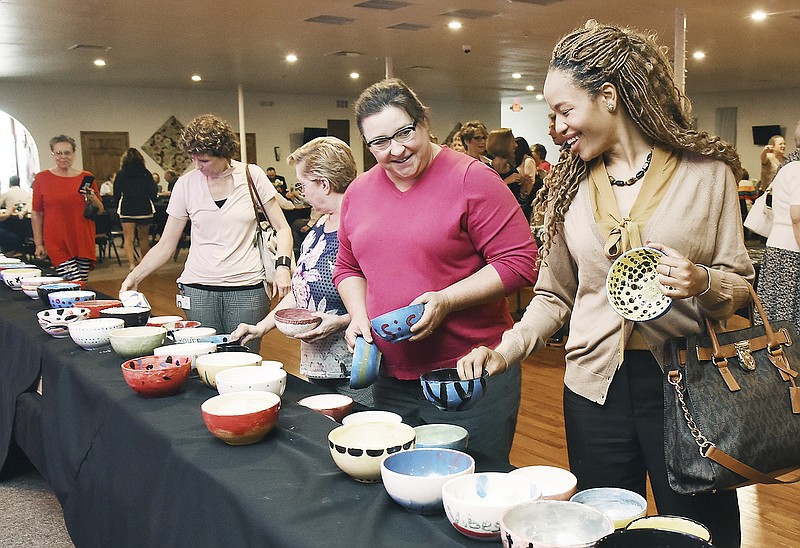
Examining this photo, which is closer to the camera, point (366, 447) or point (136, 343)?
point (366, 447)

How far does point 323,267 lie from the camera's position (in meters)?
2.35

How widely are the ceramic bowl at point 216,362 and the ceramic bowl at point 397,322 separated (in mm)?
372

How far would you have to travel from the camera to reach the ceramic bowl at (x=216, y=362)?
178 cm

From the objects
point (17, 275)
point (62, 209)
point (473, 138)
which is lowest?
point (17, 275)

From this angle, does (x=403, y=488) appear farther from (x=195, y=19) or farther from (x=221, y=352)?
(x=195, y=19)

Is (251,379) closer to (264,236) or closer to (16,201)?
(264,236)

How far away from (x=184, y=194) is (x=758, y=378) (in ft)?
7.90

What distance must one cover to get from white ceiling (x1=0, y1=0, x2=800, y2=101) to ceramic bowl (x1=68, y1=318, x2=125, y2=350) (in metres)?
4.97

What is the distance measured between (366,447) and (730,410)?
609 millimetres

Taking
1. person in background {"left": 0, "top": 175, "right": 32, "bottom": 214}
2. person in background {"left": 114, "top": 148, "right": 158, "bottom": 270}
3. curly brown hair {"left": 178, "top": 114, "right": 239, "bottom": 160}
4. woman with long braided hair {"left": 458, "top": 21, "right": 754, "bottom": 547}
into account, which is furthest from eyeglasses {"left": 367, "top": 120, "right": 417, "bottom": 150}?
person in background {"left": 0, "top": 175, "right": 32, "bottom": 214}

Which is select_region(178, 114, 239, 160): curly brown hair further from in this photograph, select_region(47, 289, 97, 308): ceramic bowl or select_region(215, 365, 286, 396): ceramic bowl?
select_region(215, 365, 286, 396): ceramic bowl

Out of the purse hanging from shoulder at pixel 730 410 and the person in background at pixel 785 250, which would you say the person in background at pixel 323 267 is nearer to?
the purse hanging from shoulder at pixel 730 410

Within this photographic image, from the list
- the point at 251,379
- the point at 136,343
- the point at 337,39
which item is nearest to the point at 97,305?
the point at 136,343

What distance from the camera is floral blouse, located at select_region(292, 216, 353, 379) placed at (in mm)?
2332
